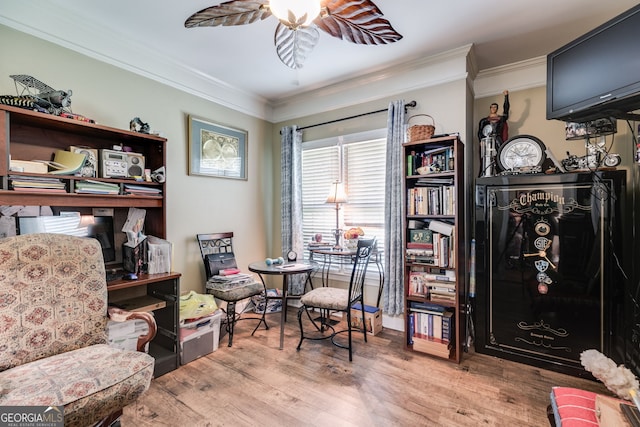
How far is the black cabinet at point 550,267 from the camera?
2180mm

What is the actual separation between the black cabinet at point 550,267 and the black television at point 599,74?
54 centimetres

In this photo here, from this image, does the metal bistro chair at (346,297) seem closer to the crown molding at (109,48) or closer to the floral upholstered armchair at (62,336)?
the floral upholstered armchair at (62,336)

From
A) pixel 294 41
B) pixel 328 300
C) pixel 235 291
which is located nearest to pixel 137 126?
pixel 294 41

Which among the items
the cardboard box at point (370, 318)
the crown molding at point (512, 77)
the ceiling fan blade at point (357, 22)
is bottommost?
the cardboard box at point (370, 318)

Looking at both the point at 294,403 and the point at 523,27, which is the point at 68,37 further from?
the point at 523,27

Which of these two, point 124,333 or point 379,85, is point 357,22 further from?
point 124,333

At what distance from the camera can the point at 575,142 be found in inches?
109

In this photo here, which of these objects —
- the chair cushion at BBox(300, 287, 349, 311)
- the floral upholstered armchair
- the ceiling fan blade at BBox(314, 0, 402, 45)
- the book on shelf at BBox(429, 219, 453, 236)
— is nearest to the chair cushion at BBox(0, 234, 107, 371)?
the floral upholstered armchair

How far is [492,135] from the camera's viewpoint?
2.84 meters

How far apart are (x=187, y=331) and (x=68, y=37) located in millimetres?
2509

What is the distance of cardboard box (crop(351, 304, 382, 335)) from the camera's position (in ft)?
10.1

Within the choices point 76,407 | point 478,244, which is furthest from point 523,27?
point 76,407

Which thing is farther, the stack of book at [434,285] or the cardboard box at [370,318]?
the cardboard box at [370,318]

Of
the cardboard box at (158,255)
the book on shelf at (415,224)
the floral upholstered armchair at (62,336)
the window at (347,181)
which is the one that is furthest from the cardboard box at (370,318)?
the floral upholstered armchair at (62,336)
